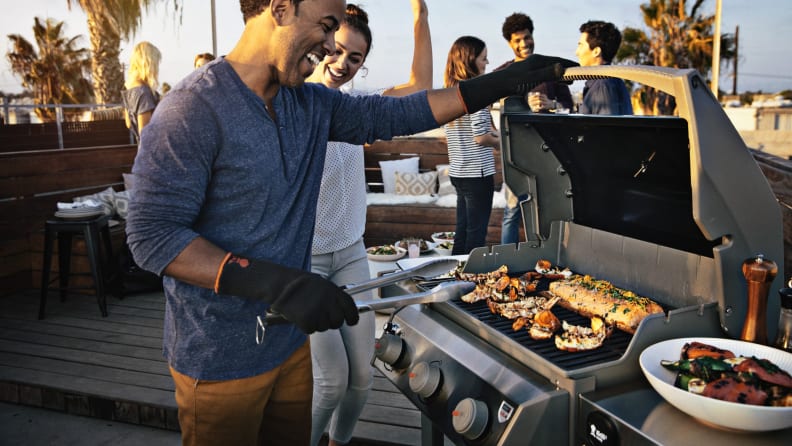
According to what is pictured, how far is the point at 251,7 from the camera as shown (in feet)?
4.31

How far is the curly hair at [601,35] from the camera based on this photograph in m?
3.83

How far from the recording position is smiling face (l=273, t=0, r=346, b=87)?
127 cm

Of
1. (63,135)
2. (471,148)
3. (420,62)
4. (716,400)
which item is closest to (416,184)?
(471,148)

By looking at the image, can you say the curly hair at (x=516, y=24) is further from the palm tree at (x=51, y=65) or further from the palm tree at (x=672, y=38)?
the palm tree at (x=51, y=65)

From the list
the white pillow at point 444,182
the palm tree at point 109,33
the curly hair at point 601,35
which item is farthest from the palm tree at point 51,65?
the curly hair at point 601,35

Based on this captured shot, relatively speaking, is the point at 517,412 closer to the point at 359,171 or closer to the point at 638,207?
the point at 638,207

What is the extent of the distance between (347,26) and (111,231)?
3868 millimetres

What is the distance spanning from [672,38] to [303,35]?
27738mm

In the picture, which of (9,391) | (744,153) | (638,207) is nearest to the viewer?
(744,153)

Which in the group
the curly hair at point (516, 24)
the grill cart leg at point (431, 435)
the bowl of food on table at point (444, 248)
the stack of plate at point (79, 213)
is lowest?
the grill cart leg at point (431, 435)

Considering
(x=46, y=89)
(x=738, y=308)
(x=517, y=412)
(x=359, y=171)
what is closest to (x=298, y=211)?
(x=517, y=412)

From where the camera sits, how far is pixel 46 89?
27969mm

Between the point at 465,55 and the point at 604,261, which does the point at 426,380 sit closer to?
the point at 604,261

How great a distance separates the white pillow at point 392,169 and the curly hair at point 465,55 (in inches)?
104
